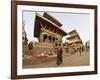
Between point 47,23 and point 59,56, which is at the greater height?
point 47,23

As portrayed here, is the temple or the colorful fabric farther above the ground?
the temple

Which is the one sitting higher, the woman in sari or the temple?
the temple

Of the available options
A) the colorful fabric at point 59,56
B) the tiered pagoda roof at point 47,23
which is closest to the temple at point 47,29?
the tiered pagoda roof at point 47,23

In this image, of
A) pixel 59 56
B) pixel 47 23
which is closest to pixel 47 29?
pixel 47 23

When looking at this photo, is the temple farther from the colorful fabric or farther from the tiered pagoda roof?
the colorful fabric

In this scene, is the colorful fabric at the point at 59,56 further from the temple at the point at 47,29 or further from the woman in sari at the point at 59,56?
the temple at the point at 47,29

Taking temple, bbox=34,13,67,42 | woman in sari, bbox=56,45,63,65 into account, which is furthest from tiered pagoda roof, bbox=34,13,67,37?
woman in sari, bbox=56,45,63,65

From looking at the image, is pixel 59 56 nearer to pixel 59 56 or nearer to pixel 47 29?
pixel 59 56

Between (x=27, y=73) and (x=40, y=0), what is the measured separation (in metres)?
0.66

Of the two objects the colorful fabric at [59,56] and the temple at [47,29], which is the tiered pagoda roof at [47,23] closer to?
the temple at [47,29]

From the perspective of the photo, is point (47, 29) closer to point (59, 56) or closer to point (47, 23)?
point (47, 23)

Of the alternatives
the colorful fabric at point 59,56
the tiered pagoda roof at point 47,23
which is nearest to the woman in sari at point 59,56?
the colorful fabric at point 59,56

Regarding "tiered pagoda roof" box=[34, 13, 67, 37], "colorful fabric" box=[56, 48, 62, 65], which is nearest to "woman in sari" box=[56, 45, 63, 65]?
"colorful fabric" box=[56, 48, 62, 65]

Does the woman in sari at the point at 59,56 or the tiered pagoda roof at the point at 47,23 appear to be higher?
the tiered pagoda roof at the point at 47,23
